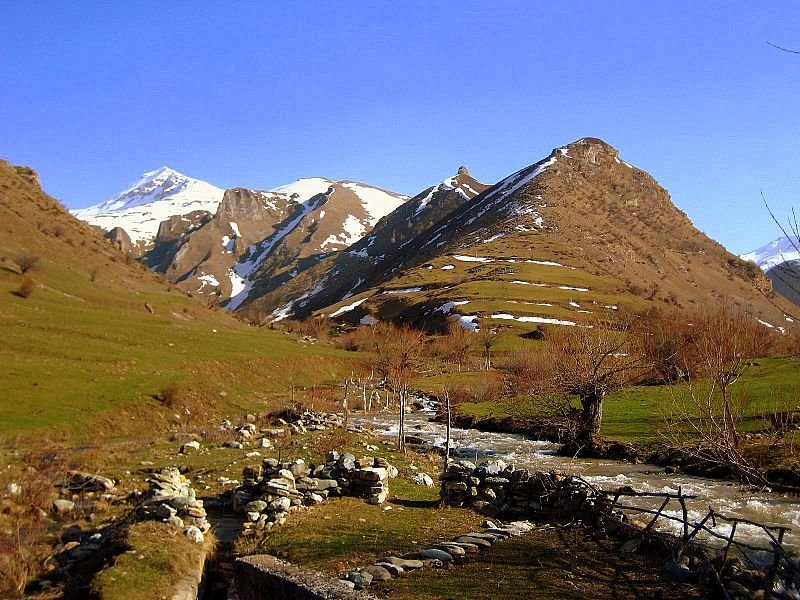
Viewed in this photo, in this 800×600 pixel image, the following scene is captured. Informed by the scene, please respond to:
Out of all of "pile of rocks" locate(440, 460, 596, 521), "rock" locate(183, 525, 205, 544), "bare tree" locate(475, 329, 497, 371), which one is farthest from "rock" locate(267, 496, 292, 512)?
"bare tree" locate(475, 329, 497, 371)

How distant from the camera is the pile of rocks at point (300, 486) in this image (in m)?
18.7

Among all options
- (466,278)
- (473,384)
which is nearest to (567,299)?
(466,278)

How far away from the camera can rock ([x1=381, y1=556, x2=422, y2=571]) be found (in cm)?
1291

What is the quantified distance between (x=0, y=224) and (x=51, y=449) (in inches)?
3051

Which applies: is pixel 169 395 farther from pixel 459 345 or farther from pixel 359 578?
pixel 459 345

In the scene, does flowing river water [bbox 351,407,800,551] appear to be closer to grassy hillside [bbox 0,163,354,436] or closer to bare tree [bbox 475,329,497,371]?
grassy hillside [bbox 0,163,354,436]

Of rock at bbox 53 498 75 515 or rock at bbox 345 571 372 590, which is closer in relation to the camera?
rock at bbox 345 571 372 590

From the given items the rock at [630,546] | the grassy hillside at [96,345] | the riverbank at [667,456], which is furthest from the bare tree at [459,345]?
the rock at [630,546]

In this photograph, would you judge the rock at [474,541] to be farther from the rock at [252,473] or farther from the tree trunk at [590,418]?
the tree trunk at [590,418]

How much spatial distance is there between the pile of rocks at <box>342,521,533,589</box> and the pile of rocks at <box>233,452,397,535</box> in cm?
557

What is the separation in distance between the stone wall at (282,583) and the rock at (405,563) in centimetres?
172

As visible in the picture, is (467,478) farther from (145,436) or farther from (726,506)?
(145,436)

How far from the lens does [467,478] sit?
20.5 meters

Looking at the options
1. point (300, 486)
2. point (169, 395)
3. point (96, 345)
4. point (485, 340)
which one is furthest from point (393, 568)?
point (485, 340)
